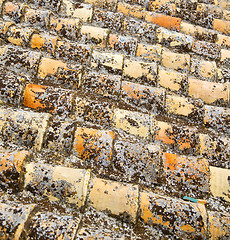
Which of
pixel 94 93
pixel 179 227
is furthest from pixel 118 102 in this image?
pixel 179 227

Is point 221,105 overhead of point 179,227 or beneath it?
overhead

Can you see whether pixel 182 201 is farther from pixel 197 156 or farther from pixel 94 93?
pixel 94 93

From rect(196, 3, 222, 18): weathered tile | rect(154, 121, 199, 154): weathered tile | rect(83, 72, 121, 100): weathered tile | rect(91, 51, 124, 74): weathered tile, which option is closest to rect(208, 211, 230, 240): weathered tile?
rect(154, 121, 199, 154): weathered tile

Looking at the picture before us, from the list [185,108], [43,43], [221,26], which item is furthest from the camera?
[221,26]

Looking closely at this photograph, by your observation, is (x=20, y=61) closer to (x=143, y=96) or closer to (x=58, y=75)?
(x=58, y=75)

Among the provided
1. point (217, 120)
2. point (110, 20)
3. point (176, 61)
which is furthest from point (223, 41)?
point (110, 20)
